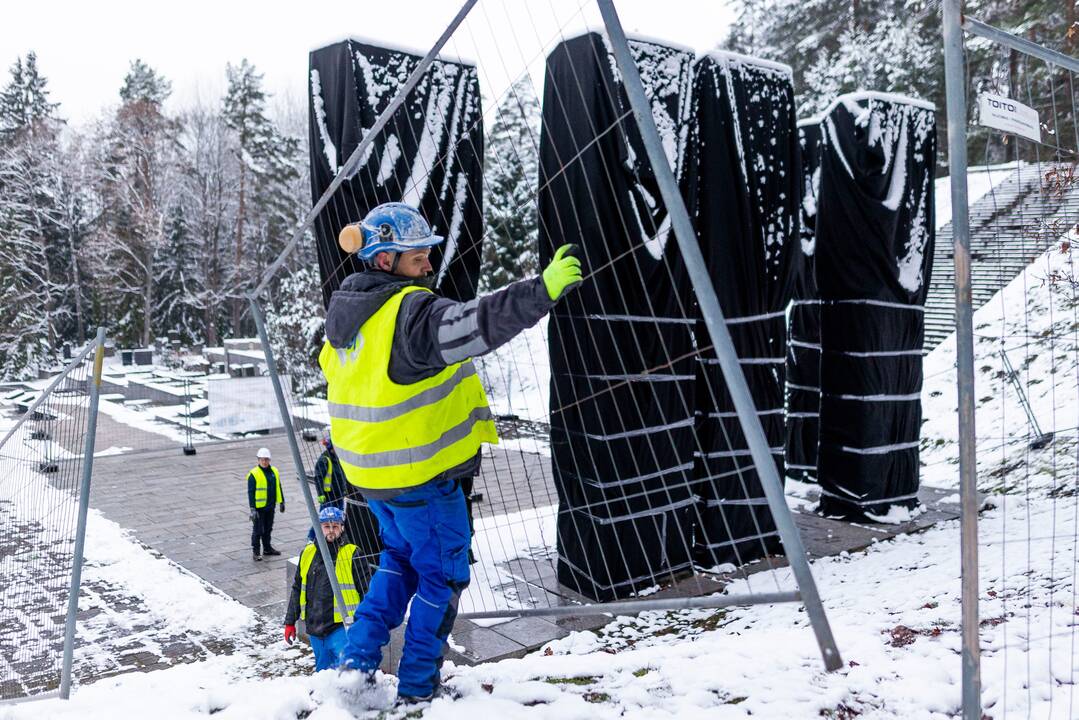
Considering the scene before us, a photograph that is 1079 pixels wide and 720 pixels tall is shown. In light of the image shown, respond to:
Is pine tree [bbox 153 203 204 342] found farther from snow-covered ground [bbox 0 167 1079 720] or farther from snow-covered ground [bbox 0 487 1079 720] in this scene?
snow-covered ground [bbox 0 487 1079 720]

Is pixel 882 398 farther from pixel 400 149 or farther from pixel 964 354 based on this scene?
pixel 964 354

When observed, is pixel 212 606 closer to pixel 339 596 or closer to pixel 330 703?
pixel 339 596

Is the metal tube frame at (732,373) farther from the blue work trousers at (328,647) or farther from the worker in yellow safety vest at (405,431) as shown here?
the blue work trousers at (328,647)

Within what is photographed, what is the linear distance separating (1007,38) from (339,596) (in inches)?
155

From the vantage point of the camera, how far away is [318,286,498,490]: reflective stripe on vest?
9.16 ft

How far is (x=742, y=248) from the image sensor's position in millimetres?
6285

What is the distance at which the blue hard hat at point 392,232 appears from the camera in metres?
2.97

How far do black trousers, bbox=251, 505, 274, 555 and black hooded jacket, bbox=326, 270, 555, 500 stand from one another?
23.3 ft

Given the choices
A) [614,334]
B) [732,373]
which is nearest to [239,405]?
[614,334]

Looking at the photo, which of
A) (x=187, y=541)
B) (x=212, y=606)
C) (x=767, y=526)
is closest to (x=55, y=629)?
(x=212, y=606)

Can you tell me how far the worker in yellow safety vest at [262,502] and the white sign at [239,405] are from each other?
33.1 ft

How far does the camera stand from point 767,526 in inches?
269

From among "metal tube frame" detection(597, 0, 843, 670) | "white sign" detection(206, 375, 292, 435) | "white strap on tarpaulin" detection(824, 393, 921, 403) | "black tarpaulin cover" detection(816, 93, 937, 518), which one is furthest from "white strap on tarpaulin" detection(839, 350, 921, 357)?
"white sign" detection(206, 375, 292, 435)

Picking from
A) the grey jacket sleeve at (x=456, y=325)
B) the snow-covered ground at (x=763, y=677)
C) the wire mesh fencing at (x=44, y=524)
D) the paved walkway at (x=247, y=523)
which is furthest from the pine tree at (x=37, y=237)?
the grey jacket sleeve at (x=456, y=325)
